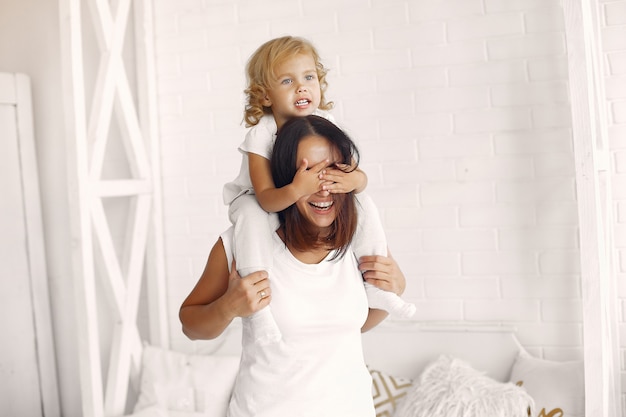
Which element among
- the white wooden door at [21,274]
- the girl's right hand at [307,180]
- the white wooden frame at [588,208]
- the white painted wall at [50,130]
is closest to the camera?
the girl's right hand at [307,180]

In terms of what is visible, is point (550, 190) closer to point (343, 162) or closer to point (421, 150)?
point (421, 150)

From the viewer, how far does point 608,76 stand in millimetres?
2779

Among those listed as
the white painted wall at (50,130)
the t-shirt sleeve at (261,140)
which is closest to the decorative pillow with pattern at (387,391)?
the t-shirt sleeve at (261,140)

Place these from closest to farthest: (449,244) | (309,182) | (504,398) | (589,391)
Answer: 1. (309,182)
2. (589,391)
3. (504,398)
4. (449,244)

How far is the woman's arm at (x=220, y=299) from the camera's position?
1559 millimetres

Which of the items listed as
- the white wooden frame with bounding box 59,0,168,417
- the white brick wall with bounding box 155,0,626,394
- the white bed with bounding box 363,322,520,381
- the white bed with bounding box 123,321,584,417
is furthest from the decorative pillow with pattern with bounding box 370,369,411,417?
the white wooden frame with bounding box 59,0,168,417

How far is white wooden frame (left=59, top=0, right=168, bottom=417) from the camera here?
2963 mm

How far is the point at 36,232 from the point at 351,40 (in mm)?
1804

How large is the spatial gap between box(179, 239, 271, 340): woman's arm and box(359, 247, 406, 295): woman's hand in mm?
251

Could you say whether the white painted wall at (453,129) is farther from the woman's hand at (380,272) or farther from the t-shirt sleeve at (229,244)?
the t-shirt sleeve at (229,244)

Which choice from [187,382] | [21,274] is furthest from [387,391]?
[21,274]

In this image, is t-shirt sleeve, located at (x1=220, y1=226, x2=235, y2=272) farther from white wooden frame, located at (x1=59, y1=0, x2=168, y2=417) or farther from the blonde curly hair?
white wooden frame, located at (x1=59, y1=0, x2=168, y2=417)

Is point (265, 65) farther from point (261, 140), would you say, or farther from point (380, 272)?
point (380, 272)

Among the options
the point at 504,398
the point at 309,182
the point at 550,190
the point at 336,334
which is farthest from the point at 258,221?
the point at 550,190
